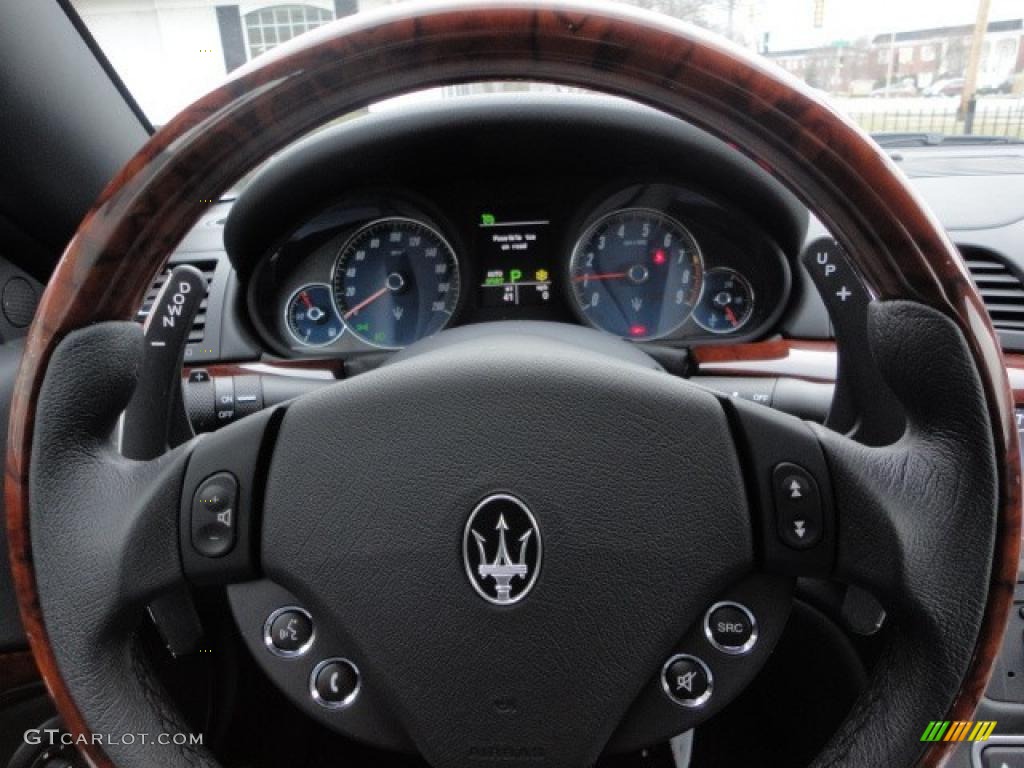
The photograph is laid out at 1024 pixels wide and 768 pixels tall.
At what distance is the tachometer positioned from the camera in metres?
2.48

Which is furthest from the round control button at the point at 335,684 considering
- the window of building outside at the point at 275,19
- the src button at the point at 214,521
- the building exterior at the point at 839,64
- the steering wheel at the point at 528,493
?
the building exterior at the point at 839,64

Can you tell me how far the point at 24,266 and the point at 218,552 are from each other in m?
1.66

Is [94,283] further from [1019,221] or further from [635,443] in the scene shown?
[1019,221]

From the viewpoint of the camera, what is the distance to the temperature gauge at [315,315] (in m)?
2.47

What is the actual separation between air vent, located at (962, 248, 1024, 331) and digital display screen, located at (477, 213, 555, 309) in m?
1.05

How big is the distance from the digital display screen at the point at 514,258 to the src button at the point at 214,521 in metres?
1.78

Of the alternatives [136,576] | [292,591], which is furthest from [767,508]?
[136,576]

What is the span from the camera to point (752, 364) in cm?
208

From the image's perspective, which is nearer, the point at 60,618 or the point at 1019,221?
the point at 60,618

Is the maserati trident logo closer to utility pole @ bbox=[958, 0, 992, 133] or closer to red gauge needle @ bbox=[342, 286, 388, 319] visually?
red gauge needle @ bbox=[342, 286, 388, 319]

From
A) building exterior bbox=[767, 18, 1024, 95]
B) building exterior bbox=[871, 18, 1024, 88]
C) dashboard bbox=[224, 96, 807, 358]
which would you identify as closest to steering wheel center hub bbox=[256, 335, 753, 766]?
dashboard bbox=[224, 96, 807, 358]

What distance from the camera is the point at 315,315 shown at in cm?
249

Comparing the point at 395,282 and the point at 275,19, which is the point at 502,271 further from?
the point at 275,19

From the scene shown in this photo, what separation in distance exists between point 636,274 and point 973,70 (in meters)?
1.10
